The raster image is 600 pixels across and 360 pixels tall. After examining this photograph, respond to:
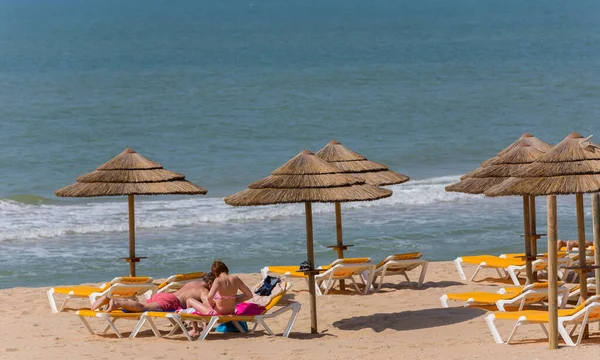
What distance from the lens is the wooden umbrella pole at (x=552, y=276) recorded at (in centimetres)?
867

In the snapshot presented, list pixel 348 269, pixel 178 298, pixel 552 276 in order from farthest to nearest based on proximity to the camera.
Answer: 1. pixel 348 269
2. pixel 178 298
3. pixel 552 276

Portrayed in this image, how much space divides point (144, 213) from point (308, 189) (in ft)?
41.3

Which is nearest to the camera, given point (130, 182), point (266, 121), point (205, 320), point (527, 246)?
point (205, 320)

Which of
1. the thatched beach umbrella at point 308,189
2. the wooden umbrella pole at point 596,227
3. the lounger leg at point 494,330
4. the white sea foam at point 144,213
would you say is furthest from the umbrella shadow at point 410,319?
the white sea foam at point 144,213

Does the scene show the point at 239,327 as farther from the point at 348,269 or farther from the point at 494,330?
the point at 494,330

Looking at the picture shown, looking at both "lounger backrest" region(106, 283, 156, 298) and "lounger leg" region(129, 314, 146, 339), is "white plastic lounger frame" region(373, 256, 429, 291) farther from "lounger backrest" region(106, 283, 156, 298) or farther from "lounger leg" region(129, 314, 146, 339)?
"lounger leg" region(129, 314, 146, 339)

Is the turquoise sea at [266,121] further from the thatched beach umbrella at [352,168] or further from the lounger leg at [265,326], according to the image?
the lounger leg at [265,326]

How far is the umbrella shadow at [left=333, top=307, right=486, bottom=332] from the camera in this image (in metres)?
10.9

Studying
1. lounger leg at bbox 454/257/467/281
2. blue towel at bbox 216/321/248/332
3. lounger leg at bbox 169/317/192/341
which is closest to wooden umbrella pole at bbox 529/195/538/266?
lounger leg at bbox 454/257/467/281

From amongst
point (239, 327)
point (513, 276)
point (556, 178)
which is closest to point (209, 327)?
point (239, 327)

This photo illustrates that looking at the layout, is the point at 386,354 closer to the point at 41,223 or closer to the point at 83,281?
the point at 83,281

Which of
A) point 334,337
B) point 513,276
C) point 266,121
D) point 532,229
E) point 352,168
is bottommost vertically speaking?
point 334,337

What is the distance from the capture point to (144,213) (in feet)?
73.8

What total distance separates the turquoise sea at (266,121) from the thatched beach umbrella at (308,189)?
554cm
